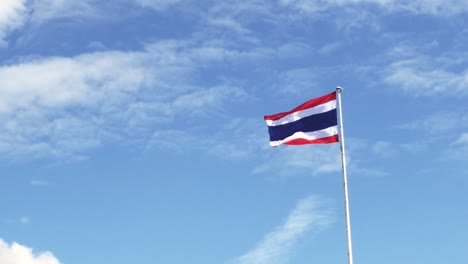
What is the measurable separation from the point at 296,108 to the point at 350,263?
10.9 metres

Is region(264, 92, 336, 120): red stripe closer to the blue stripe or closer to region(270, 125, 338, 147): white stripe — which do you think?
the blue stripe

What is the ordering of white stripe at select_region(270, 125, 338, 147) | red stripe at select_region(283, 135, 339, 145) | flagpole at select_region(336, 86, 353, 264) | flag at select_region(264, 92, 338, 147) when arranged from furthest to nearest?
flag at select_region(264, 92, 338, 147) < white stripe at select_region(270, 125, 338, 147) < red stripe at select_region(283, 135, 339, 145) < flagpole at select_region(336, 86, 353, 264)

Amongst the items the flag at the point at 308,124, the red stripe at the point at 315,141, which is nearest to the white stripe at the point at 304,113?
the flag at the point at 308,124

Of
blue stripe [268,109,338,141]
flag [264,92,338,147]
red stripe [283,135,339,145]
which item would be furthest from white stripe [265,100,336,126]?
red stripe [283,135,339,145]

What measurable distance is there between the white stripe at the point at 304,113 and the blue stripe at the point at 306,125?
19 cm

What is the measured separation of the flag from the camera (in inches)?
2128

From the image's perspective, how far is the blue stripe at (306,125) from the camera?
54.1 m

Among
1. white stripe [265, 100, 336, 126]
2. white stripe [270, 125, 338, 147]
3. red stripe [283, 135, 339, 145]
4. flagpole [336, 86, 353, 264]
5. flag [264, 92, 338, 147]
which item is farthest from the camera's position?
white stripe [265, 100, 336, 126]

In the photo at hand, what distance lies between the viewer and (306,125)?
2154 inches

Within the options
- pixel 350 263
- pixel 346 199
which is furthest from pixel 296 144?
pixel 350 263

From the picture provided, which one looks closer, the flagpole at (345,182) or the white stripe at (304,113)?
the flagpole at (345,182)

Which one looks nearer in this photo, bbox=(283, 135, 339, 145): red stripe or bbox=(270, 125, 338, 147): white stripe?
bbox=(283, 135, 339, 145): red stripe

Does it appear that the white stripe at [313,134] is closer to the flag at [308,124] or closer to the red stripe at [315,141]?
the flag at [308,124]

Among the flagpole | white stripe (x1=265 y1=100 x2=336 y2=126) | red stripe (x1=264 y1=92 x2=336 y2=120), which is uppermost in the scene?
red stripe (x1=264 y1=92 x2=336 y2=120)
